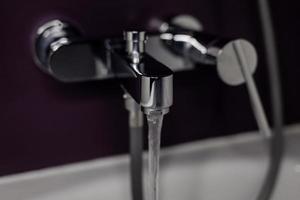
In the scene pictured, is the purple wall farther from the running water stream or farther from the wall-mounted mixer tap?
the running water stream

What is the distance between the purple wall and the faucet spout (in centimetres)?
9

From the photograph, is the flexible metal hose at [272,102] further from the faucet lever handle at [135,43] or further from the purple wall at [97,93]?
the faucet lever handle at [135,43]

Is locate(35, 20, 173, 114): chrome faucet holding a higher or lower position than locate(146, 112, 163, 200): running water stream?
higher

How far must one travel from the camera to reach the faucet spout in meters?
0.37

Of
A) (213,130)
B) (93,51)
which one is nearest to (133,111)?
(93,51)

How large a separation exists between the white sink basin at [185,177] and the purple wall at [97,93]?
2 cm

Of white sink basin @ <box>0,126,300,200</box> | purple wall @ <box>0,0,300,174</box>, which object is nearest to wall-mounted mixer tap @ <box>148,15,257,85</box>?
purple wall @ <box>0,0,300,174</box>

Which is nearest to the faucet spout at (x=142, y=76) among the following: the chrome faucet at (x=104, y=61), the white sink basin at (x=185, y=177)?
the chrome faucet at (x=104, y=61)

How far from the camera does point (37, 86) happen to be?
52cm

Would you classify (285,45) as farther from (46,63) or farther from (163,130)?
(46,63)

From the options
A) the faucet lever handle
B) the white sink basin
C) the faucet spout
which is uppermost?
the faucet lever handle

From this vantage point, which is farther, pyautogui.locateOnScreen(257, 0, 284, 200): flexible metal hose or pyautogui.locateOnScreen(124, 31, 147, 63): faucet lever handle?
pyautogui.locateOnScreen(257, 0, 284, 200): flexible metal hose

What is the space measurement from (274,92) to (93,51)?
9.6 inches

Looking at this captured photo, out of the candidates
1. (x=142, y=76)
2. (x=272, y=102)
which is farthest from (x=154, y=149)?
(x=272, y=102)
